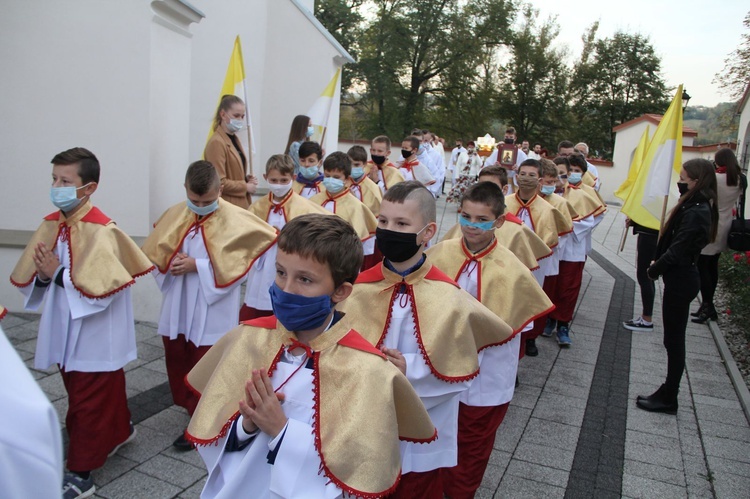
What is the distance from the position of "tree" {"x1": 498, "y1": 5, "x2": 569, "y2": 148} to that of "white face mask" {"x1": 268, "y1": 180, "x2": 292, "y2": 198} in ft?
143

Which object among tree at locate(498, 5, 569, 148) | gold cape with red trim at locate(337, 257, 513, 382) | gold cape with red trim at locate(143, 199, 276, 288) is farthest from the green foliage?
tree at locate(498, 5, 569, 148)

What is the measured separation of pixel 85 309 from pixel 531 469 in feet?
10.6

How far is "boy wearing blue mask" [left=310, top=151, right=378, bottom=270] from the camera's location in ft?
24.1

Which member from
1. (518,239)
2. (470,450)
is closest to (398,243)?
(470,450)

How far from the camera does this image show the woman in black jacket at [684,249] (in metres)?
5.32

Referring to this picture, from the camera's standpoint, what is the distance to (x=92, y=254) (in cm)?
399

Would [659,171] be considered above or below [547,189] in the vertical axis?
above

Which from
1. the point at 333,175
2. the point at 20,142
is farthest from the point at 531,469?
the point at 20,142

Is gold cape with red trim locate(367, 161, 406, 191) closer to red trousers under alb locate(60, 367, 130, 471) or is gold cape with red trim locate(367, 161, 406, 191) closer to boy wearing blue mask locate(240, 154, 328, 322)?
boy wearing blue mask locate(240, 154, 328, 322)

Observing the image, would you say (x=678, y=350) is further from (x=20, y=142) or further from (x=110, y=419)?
(x=20, y=142)

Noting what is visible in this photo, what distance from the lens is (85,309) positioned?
3.96 m

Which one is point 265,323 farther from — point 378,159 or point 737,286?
point 737,286

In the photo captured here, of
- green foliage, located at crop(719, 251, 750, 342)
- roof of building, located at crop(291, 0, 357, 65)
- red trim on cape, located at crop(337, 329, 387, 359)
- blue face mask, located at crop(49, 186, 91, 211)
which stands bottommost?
green foliage, located at crop(719, 251, 750, 342)

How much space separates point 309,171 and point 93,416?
4.08 metres
